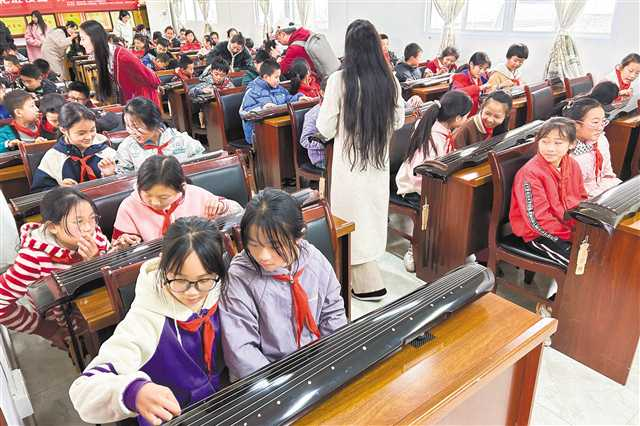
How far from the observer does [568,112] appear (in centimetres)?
225

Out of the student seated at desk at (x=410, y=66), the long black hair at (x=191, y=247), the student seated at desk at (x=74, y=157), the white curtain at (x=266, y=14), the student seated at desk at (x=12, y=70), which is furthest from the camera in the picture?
the white curtain at (x=266, y=14)

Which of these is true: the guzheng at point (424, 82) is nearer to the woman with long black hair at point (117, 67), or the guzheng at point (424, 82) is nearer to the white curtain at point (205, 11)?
the woman with long black hair at point (117, 67)

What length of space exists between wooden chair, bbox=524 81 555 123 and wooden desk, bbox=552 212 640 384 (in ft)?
6.22

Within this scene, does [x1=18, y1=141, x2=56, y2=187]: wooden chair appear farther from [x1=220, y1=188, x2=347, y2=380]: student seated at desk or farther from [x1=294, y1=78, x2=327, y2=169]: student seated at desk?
[x1=220, y1=188, x2=347, y2=380]: student seated at desk

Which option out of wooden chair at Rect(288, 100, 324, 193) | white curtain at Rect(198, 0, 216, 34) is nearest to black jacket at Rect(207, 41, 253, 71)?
wooden chair at Rect(288, 100, 324, 193)

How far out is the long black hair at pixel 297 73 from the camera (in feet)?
12.8

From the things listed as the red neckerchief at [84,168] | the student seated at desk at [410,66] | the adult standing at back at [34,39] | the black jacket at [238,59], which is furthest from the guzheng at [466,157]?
the adult standing at back at [34,39]

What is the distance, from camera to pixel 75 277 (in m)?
1.25

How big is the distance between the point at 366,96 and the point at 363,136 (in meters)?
0.17

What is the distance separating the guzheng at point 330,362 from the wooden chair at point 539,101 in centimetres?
262

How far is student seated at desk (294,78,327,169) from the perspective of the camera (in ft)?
8.83

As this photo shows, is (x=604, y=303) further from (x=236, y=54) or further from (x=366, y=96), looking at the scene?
(x=236, y=54)

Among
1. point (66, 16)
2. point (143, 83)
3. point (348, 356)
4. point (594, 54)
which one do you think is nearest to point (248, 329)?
point (348, 356)

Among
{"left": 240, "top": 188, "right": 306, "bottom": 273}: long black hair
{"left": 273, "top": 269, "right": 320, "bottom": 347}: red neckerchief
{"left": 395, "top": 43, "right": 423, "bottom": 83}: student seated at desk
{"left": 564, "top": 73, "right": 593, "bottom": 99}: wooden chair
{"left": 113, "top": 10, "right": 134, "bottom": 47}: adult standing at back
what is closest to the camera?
{"left": 240, "top": 188, "right": 306, "bottom": 273}: long black hair
